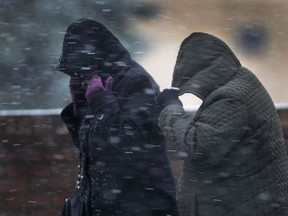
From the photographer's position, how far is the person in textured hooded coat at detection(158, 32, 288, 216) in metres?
3.10

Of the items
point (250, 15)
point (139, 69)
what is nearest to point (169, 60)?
point (250, 15)

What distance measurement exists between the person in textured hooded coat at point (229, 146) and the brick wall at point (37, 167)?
1468mm

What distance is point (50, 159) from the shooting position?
4.65m

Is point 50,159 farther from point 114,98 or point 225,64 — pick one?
point 225,64

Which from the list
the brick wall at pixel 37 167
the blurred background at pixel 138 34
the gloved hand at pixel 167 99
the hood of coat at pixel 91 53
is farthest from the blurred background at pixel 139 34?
the gloved hand at pixel 167 99

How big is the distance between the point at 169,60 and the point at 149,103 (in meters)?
5.03

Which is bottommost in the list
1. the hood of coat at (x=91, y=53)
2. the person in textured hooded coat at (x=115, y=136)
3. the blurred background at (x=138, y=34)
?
the blurred background at (x=138, y=34)

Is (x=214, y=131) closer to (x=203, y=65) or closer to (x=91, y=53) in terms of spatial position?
(x=203, y=65)

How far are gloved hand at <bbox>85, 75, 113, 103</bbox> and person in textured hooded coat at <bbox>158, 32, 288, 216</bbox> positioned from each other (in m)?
0.28

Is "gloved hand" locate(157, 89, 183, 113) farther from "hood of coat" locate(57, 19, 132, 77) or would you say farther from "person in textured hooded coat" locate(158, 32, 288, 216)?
"hood of coat" locate(57, 19, 132, 77)

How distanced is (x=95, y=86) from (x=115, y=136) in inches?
10.1

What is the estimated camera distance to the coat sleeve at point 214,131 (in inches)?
121

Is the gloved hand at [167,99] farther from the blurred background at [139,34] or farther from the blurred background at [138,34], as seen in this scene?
the blurred background at [139,34]

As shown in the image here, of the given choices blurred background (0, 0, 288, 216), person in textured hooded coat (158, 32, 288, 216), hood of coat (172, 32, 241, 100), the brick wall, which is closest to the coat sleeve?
person in textured hooded coat (158, 32, 288, 216)
